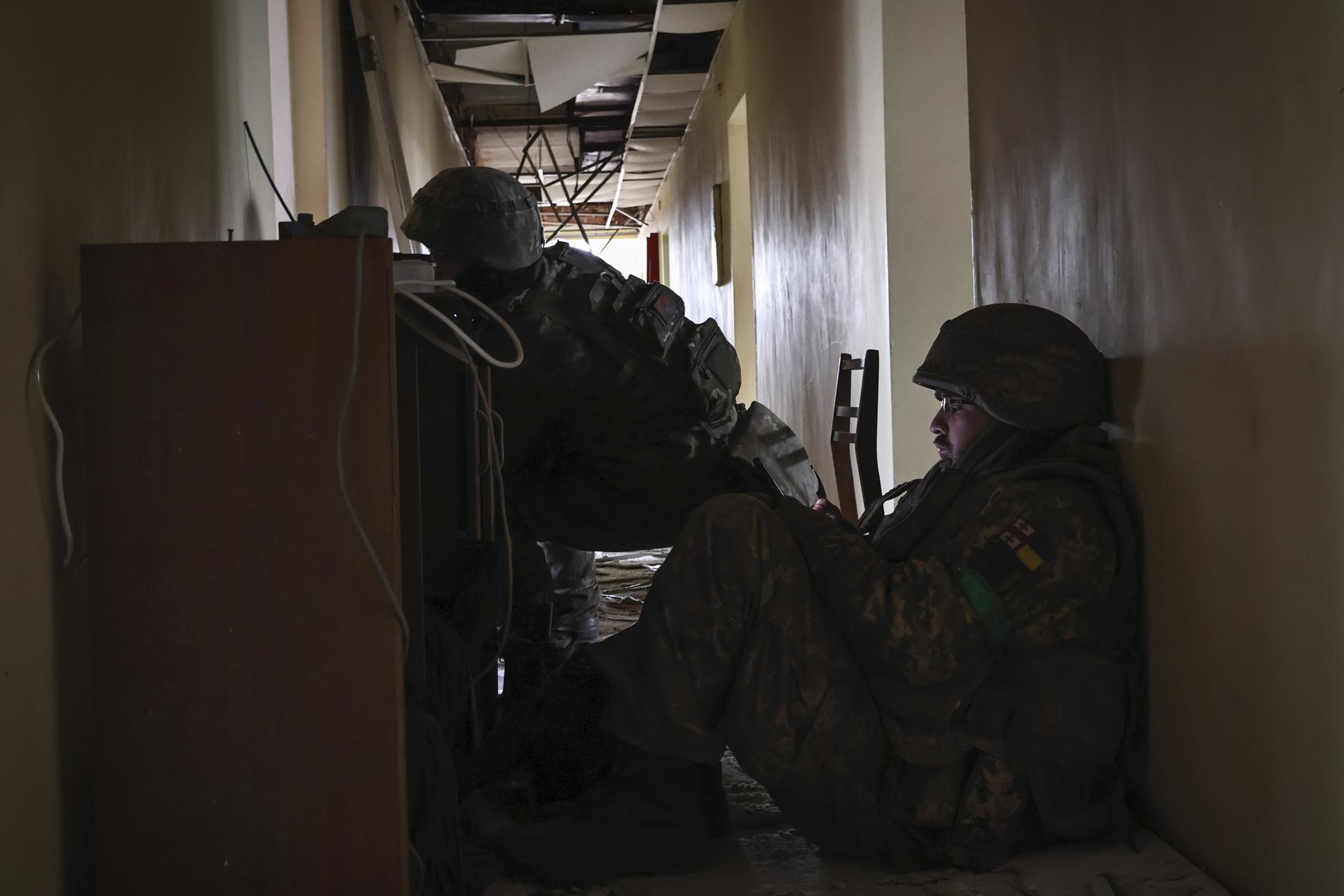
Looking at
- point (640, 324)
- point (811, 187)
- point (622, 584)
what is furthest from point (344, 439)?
point (811, 187)

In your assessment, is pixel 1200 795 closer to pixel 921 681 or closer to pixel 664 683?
pixel 921 681

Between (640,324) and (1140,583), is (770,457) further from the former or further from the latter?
(1140,583)

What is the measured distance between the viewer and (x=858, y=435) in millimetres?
2562

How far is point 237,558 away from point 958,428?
1106 mm

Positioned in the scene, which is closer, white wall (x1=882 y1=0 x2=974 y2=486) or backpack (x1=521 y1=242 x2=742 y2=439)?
backpack (x1=521 y1=242 x2=742 y2=439)

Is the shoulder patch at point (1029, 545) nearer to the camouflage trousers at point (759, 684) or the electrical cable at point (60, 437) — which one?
the camouflage trousers at point (759, 684)

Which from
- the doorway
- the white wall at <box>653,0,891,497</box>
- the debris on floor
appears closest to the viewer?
the debris on floor

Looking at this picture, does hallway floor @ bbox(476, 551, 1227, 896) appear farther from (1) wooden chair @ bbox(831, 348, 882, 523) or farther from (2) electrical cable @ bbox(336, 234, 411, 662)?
(1) wooden chair @ bbox(831, 348, 882, 523)

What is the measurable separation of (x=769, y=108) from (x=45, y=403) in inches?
178

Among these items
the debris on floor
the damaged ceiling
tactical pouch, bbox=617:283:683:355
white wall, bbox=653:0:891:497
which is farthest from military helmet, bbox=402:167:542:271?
the damaged ceiling

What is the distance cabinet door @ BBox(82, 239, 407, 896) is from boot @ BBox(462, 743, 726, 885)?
36 cm

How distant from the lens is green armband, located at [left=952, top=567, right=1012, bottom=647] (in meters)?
1.54

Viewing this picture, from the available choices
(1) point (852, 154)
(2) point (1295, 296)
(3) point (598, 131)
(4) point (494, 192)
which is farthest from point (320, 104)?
(3) point (598, 131)

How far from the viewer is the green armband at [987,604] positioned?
1536 mm
